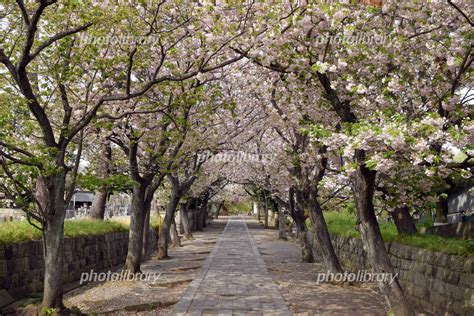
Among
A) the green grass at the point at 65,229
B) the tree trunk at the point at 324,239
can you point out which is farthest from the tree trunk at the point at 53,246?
the tree trunk at the point at 324,239

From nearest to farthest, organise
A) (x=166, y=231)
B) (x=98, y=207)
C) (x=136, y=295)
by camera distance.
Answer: (x=136, y=295)
(x=166, y=231)
(x=98, y=207)

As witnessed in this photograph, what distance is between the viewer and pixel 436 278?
982 centimetres

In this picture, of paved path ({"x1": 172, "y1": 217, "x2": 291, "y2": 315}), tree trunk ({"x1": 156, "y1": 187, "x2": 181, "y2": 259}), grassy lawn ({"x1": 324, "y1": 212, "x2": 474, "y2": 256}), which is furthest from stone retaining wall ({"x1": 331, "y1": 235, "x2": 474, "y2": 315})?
tree trunk ({"x1": 156, "y1": 187, "x2": 181, "y2": 259})

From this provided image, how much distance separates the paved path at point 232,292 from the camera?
9.83 m

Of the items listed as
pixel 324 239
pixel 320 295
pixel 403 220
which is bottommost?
pixel 320 295

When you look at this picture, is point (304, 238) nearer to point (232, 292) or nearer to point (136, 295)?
point (232, 292)

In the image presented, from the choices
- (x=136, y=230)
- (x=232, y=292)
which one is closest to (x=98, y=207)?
(x=136, y=230)

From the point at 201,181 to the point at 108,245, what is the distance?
13.0 m

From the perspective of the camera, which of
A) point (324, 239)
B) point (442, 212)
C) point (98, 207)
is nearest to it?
point (324, 239)

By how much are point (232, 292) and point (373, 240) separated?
4.62 meters

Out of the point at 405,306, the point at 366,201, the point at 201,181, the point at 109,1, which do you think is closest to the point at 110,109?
the point at 109,1

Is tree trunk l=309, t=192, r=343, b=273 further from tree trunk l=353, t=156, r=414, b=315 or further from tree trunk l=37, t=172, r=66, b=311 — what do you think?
tree trunk l=37, t=172, r=66, b=311

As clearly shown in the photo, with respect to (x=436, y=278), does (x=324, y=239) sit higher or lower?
higher

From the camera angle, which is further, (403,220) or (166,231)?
(166,231)
